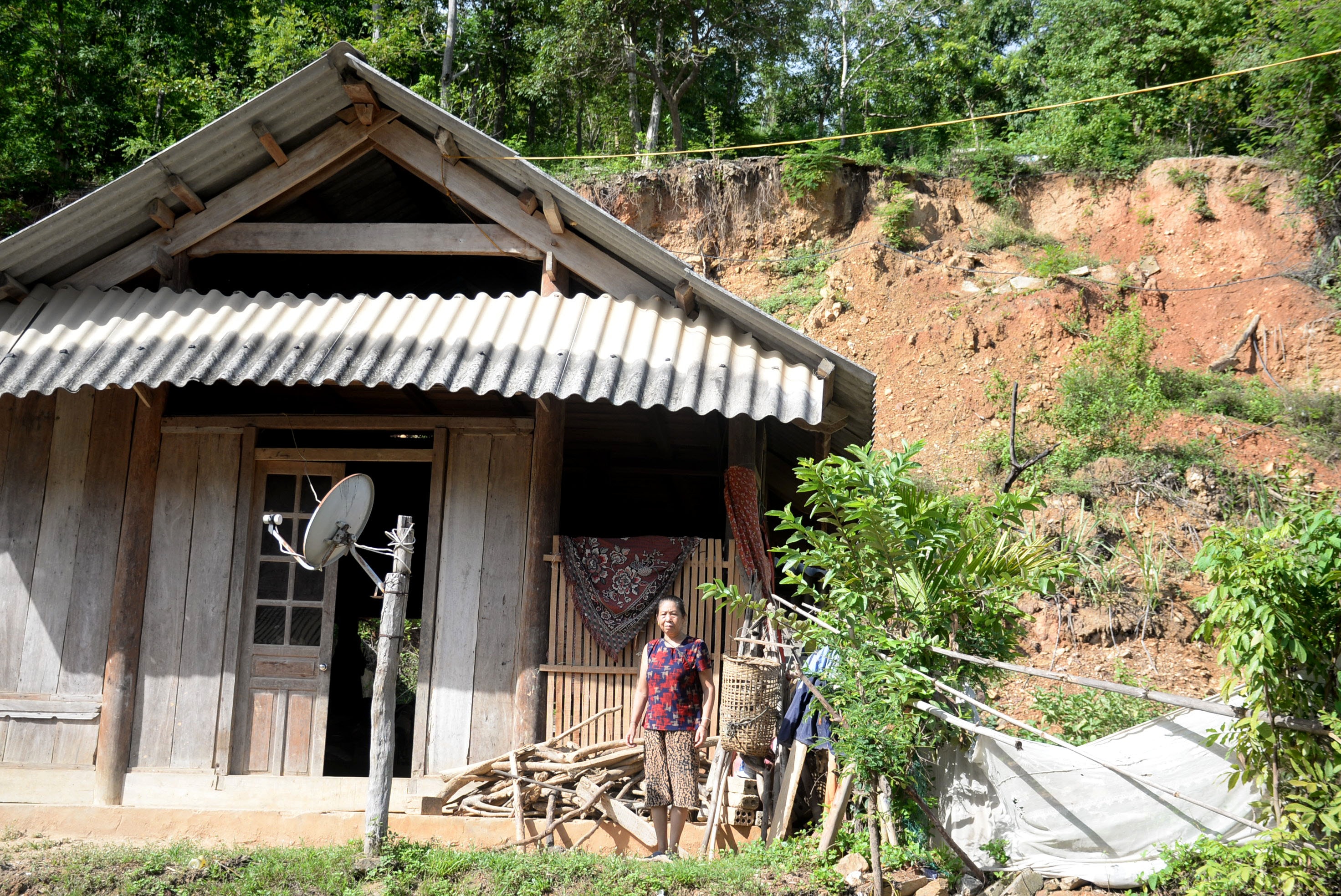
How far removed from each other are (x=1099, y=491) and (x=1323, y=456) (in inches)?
155

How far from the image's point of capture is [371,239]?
717 centimetres

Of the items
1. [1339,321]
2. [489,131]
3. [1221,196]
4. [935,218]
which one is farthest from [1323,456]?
[489,131]

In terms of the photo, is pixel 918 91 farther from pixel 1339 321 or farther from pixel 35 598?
pixel 35 598

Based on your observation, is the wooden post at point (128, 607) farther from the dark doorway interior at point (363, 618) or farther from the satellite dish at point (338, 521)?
the satellite dish at point (338, 521)

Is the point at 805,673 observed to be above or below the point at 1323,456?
below

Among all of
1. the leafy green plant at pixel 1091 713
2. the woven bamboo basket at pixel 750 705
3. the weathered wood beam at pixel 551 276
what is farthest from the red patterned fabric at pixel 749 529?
the leafy green plant at pixel 1091 713

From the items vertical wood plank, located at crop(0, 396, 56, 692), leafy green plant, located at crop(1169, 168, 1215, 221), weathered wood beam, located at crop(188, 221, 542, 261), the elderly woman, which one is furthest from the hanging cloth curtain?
leafy green plant, located at crop(1169, 168, 1215, 221)

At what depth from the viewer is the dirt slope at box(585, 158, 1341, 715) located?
Result: 16.9 meters

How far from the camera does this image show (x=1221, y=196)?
19.3 m

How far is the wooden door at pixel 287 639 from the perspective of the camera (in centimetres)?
691

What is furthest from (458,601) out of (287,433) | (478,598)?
(287,433)

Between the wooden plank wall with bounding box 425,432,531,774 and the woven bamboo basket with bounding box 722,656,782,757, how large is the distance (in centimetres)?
190

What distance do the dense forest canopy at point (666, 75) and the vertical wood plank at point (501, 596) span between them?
630 inches

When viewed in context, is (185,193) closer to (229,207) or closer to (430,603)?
(229,207)
